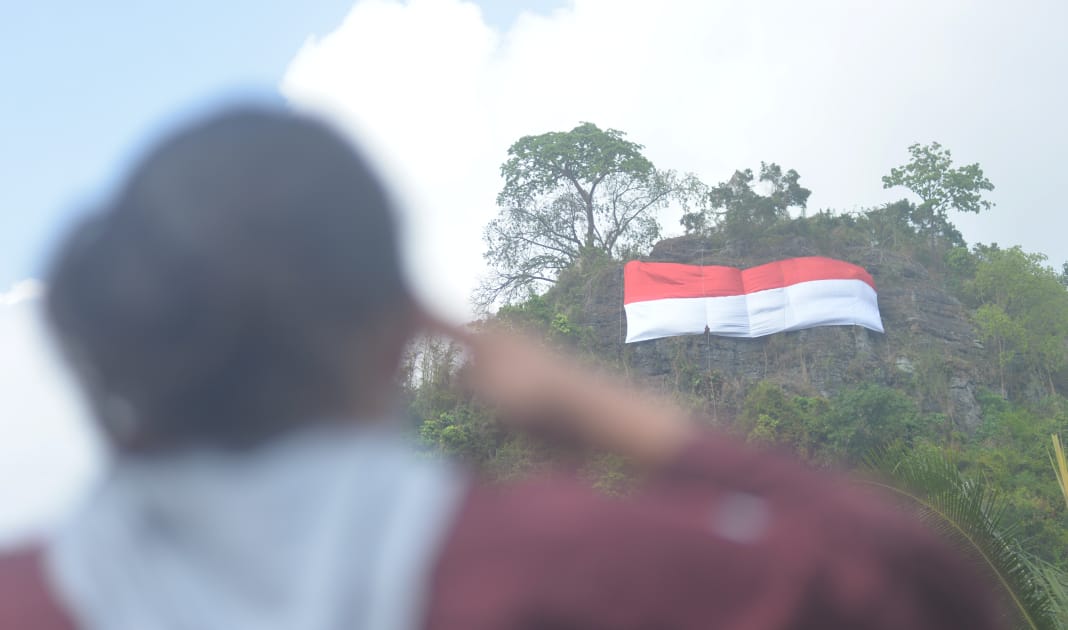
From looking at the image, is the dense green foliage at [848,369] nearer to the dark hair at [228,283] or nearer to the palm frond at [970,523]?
the palm frond at [970,523]

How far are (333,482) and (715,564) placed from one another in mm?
149

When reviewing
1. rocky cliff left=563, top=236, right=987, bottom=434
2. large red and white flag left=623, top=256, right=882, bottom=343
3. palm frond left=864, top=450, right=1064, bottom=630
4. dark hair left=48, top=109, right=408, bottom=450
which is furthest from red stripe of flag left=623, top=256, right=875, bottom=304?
dark hair left=48, top=109, right=408, bottom=450

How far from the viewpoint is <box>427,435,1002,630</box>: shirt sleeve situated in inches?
13.4

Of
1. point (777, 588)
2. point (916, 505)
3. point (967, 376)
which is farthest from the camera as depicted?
point (967, 376)

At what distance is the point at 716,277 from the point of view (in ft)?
44.4

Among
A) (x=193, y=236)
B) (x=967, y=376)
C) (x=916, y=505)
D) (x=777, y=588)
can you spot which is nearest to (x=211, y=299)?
(x=193, y=236)

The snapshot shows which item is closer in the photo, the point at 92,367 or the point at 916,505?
the point at 92,367

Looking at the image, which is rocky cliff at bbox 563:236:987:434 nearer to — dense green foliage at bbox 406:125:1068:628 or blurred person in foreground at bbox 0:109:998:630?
dense green foliage at bbox 406:125:1068:628

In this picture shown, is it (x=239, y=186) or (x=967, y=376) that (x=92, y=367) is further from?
(x=967, y=376)

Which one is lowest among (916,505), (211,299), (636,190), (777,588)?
(916,505)

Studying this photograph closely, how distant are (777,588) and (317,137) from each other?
266mm

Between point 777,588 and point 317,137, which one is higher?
point 317,137

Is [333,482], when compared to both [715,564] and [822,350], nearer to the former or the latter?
[715,564]

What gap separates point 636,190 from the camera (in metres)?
15.9
